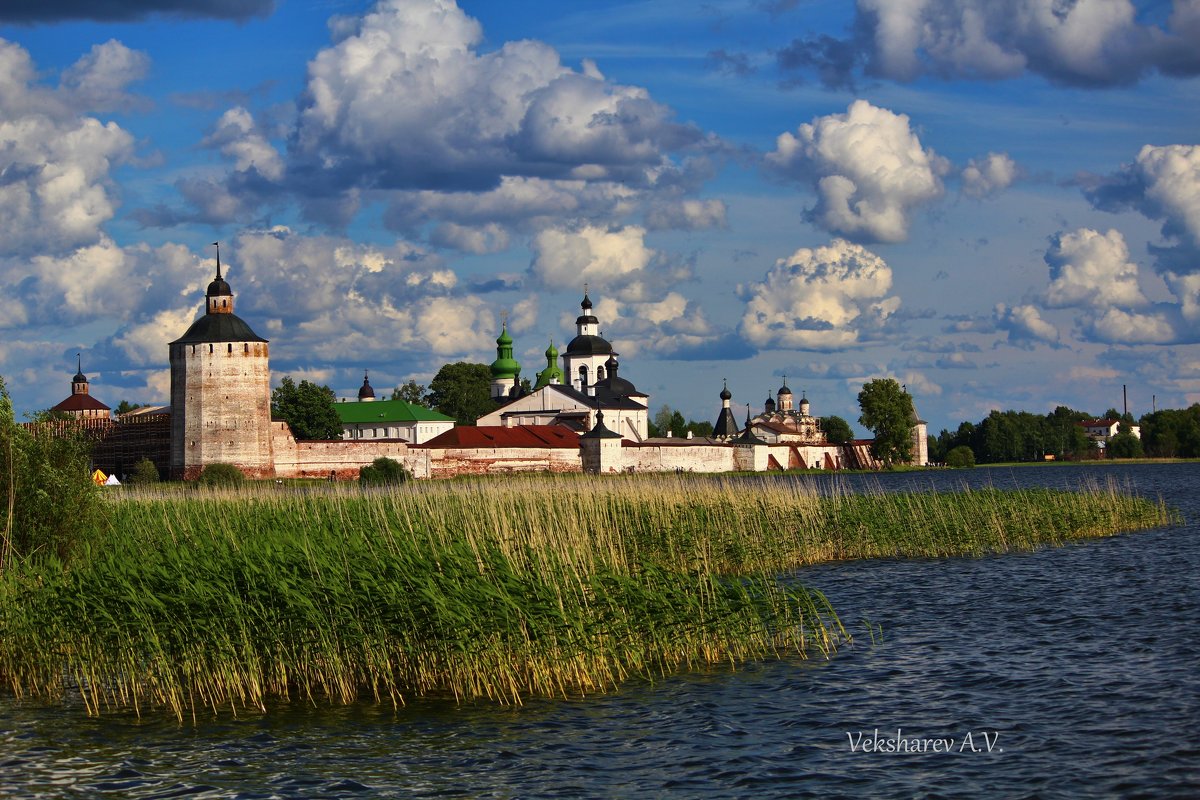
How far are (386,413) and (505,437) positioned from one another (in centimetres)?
1686

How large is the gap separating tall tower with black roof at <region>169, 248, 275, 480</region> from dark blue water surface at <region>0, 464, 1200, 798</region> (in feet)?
166

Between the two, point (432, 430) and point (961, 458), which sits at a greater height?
point (432, 430)

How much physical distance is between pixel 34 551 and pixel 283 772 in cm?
548

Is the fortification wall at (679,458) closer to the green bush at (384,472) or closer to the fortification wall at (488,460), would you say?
the fortification wall at (488,460)

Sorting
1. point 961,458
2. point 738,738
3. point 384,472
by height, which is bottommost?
point 738,738

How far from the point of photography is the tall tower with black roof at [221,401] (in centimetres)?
6162

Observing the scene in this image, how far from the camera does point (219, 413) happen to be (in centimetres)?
6181

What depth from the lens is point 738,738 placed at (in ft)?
35.0

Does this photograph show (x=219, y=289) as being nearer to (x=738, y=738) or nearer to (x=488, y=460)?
(x=488, y=460)

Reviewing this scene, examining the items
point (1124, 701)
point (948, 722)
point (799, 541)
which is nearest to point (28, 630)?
point (948, 722)

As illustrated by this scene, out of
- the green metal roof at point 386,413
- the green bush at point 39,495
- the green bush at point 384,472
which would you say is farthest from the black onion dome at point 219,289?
the green bush at point 39,495

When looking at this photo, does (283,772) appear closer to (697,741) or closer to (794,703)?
(697,741)

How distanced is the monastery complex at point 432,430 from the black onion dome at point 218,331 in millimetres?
63

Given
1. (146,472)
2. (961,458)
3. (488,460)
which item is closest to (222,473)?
(146,472)
